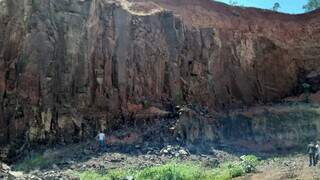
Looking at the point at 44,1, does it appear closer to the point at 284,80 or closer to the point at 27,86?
the point at 27,86

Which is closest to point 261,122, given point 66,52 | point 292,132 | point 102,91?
point 292,132

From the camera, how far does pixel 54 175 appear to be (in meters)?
23.0

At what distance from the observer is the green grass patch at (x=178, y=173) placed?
22.5 m

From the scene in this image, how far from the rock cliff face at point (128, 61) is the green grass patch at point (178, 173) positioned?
19.1ft

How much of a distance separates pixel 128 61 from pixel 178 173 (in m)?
11.2

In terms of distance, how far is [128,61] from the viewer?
107ft

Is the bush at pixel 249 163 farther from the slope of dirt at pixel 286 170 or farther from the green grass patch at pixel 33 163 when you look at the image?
the green grass patch at pixel 33 163

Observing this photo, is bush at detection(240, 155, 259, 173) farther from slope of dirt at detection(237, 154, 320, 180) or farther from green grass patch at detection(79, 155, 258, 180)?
slope of dirt at detection(237, 154, 320, 180)

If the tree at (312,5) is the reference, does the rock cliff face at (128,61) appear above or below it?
below

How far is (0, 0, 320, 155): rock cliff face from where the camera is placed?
28938mm

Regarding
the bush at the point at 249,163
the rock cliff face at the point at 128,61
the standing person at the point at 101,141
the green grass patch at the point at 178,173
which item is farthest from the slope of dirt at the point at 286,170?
the rock cliff face at the point at 128,61

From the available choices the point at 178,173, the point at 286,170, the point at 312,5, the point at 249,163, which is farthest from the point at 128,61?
the point at 312,5

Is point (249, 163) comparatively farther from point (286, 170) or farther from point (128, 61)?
point (128, 61)

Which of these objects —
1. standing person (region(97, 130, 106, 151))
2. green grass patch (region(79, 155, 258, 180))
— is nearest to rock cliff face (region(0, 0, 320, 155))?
standing person (region(97, 130, 106, 151))
